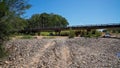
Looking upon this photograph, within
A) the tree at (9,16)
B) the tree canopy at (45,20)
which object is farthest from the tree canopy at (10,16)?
the tree canopy at (45,20)

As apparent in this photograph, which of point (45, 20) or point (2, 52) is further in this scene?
point (45, 20)

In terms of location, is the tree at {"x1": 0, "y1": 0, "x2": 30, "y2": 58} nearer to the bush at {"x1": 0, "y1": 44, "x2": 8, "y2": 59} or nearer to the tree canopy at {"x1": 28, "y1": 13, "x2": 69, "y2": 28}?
the bush at {"x1": 0, "y1": 44, "x2": 8, "y2": 59}

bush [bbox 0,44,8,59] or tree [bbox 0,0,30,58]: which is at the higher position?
tree [bbox 0,0,30,58]

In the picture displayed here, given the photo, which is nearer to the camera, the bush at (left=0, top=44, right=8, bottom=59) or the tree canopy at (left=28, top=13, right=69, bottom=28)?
the bush at (left=0, top=44, right=8, bottom=59)

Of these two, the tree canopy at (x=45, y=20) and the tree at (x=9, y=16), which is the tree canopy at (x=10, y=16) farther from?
the tree canopy at (x=45, y=20)

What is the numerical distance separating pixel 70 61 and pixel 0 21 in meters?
5.97

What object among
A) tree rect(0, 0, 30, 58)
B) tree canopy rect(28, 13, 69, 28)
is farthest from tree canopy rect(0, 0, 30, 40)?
tree canopy rect(28, 13, 69, 28)

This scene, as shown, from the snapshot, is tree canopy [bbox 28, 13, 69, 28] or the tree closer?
the tree

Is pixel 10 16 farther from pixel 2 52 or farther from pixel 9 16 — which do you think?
pixel 2 52

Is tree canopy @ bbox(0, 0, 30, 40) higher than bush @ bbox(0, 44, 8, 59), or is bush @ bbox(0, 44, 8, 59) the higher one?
tree canopy @ bbox(0, 0, 30, 40)

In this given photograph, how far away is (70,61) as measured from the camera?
16328 mm

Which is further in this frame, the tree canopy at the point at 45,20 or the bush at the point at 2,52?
the tree canopy at the point at 45,20

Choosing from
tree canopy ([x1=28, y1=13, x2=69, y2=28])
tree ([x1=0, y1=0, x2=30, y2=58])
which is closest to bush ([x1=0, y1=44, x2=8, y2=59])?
tree ([x1=0, y1=0, x2=30, y2=58])

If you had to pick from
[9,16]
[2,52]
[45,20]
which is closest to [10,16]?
[9,16]
